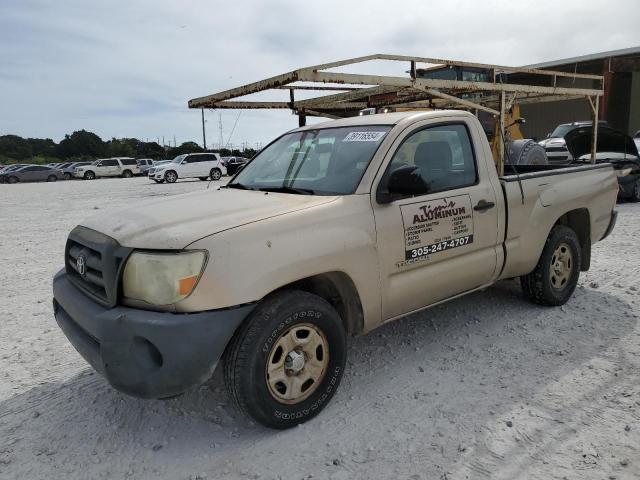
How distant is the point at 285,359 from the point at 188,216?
0.99 meters

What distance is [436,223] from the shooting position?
3402 millimetres

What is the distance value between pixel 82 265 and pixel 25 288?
11.3 ft

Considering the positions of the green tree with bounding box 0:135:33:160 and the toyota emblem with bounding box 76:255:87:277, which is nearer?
the toyota emblem with bounding box 76:255:87:277

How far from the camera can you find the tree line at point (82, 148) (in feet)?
216

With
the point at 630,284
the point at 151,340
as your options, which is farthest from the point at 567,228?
the point at 151,340

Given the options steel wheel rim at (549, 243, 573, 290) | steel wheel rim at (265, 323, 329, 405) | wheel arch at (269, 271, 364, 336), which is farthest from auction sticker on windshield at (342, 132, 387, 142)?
steel wheel rim at (549, 243, 573, 290)

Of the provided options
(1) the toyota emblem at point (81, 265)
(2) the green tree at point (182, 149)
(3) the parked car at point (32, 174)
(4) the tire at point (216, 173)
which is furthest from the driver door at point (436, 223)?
(2) the green tree at point (182, 149)

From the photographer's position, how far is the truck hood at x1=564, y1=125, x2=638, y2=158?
9.07 meters

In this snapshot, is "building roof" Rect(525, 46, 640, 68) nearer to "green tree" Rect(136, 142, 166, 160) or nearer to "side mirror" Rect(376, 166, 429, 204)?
"side mirror" Rect(376, 166, 429, 204)

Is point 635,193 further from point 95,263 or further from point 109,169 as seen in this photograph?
point 109,169

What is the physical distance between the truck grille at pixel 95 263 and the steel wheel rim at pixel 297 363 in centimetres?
90

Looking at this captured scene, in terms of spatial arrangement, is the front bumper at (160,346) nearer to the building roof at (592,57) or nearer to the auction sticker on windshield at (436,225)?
the auction sticker on windshield at (436,225)

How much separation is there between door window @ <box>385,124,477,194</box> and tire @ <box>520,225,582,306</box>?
1.22 metres

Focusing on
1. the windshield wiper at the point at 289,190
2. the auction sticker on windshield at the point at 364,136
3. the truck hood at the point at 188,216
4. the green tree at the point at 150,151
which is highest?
the green tree at the point at 150,151
